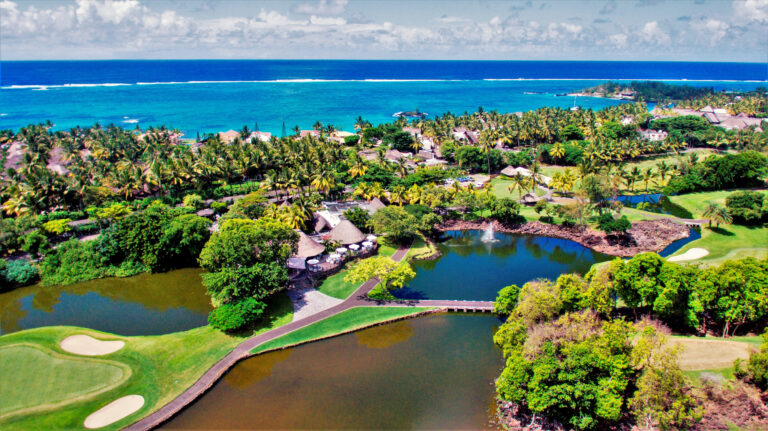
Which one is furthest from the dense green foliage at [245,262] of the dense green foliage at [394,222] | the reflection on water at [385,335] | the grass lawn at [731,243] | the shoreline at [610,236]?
the grass lawn at [731,243]

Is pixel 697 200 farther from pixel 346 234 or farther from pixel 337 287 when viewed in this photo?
pixel 337 287

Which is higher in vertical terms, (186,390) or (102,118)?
(102,118)

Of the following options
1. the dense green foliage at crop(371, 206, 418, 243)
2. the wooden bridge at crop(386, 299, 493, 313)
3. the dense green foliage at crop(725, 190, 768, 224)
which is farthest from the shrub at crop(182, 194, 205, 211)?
→ the dense green foliage at crop(725, 190, 768, 224)

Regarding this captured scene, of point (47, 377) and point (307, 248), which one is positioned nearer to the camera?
point (47, 377)

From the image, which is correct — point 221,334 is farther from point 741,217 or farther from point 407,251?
point 741,217

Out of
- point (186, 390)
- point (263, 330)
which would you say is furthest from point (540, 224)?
point (186, 390)

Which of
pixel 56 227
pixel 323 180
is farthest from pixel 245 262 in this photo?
pixel 56 227
